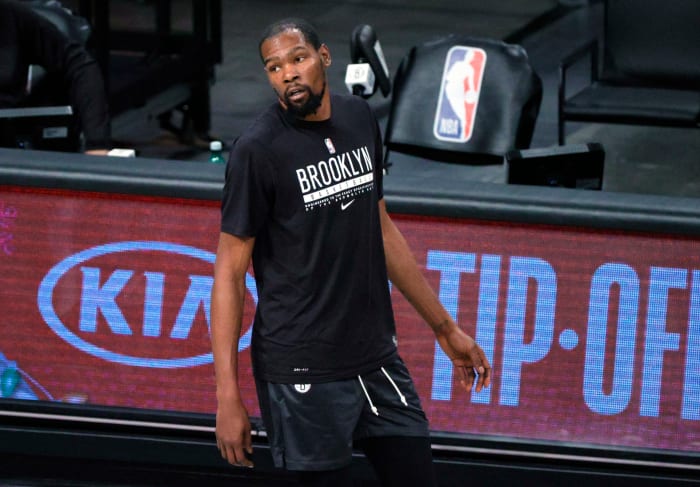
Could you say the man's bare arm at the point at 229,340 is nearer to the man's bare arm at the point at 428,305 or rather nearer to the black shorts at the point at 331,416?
the black shorts at the point at 331,416

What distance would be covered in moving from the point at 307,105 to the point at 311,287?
0.46 m

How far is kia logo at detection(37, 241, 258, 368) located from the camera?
486 cm

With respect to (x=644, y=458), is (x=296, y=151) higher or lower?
higher

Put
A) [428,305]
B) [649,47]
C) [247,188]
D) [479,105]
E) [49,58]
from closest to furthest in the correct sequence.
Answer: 1. [247,188]
2. [428,305]
3. [49,58]
4. [479,105]
5. [649,47]

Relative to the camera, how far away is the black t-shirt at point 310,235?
3.64 metres

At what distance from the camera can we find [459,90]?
8102mm

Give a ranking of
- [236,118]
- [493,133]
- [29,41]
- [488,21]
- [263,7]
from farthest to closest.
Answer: [263,7]
[488,21]
[236,118]
[493,133]
[29,41]

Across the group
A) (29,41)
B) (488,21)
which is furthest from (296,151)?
(488,21)

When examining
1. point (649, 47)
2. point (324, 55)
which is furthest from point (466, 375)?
point (649, 47)

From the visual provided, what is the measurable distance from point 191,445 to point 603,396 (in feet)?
4.55

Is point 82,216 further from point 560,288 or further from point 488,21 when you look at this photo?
point 488,21

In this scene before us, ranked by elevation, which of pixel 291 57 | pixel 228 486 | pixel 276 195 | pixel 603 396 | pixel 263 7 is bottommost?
pixel 263 7

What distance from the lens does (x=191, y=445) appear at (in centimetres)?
495

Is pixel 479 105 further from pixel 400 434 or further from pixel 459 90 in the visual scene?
pixel 400 434
